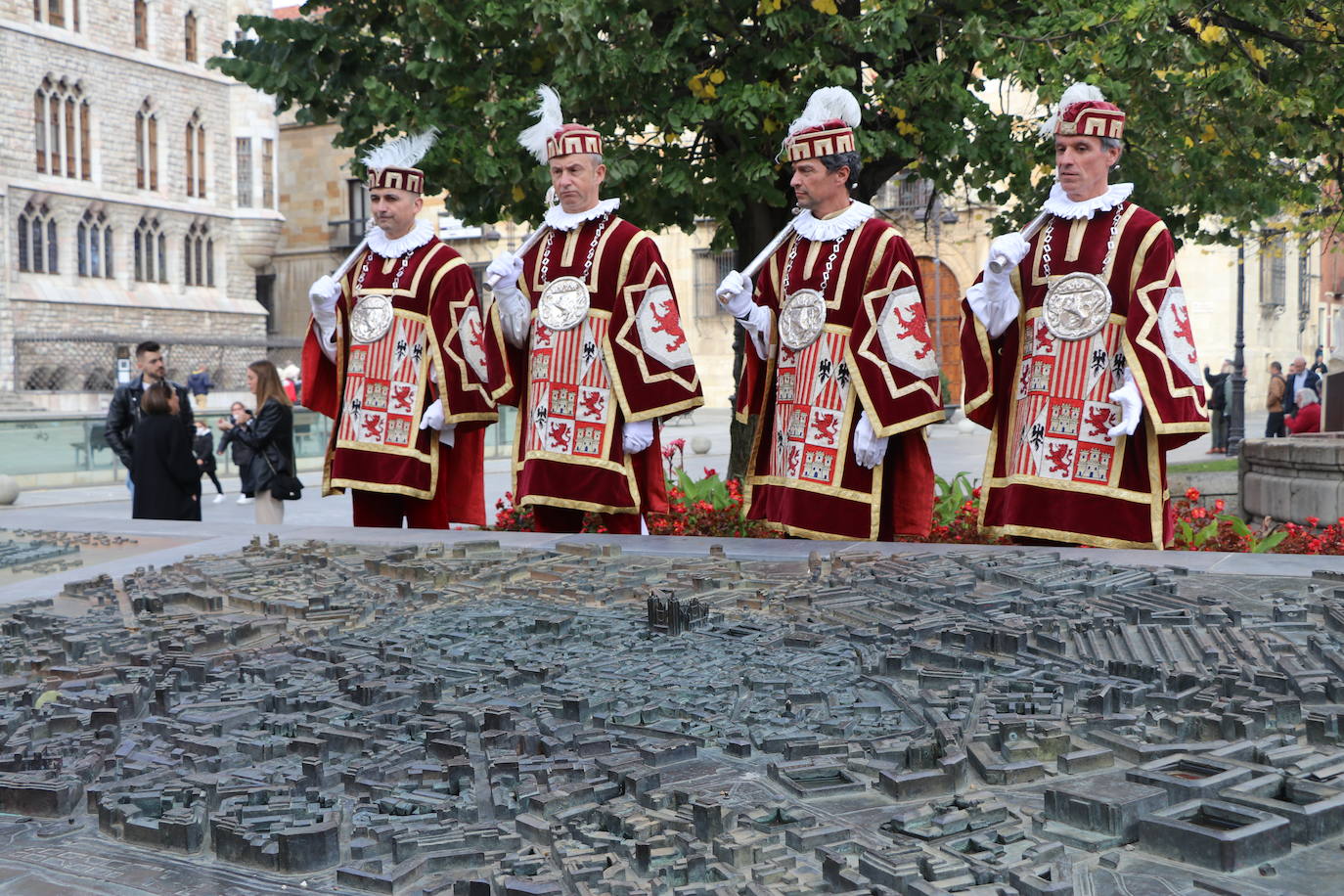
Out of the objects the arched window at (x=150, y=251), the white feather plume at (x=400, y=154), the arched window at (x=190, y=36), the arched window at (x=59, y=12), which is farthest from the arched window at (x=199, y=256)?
the white feather plume at (x=400, y=154)

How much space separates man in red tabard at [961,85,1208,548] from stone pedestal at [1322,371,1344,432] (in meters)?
6.59

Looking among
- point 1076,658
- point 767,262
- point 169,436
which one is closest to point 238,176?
point 169,436

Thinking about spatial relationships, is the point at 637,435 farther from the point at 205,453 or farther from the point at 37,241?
the point at 37,241

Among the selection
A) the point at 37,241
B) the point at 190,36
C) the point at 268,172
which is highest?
the point at 190,36

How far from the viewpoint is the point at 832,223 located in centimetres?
565

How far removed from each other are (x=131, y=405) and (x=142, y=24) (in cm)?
3494

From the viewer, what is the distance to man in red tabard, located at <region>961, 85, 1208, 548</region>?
499 centimetres

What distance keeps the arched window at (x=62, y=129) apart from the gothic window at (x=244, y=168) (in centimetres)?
532

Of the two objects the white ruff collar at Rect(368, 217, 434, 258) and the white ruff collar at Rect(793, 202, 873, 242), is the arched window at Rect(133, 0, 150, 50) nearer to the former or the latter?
the white ruff collar at Rect(368, 217, 434, 258)

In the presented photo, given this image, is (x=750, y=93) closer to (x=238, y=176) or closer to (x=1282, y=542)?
(x=1282, y=542)

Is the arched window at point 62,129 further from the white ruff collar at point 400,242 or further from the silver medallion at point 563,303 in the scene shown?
the silver medallion at point 563,303

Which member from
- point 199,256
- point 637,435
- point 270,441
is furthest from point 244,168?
point 637,435

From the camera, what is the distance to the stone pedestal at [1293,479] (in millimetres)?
7547

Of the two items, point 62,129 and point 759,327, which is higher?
point 62,129
